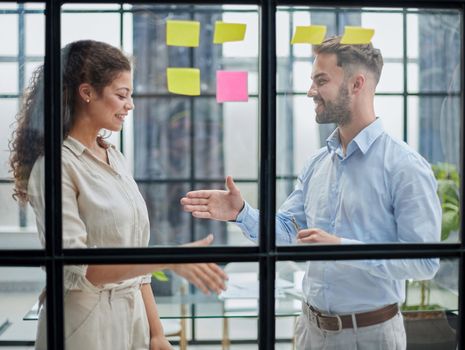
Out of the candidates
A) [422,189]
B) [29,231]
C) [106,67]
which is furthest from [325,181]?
Result: [29,231]

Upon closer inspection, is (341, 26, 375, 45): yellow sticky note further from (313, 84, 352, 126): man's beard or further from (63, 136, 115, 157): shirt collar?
(63, 136, 115, 157): shirt collar

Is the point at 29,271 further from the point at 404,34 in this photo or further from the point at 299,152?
the point at 404,34

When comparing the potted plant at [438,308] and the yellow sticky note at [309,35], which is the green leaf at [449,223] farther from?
the yellow sticky note at [309,35]

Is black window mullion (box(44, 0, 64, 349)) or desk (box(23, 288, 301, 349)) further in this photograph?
desk (box(23, 288, 301, 349))

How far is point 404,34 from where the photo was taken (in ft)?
6.41

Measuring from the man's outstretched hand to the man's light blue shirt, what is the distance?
0.04 meters

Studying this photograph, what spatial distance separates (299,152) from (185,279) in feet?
1.48

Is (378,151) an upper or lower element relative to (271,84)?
lower

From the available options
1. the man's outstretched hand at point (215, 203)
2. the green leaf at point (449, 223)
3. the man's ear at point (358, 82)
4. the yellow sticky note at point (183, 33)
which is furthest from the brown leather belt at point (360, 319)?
the yellow sticky note at point (183, 33)

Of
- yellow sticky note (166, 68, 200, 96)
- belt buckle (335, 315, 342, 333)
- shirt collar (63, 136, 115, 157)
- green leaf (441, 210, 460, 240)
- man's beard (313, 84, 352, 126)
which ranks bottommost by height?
belt buckle (335, 315, 342, 333)

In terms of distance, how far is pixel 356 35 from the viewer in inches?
76.5

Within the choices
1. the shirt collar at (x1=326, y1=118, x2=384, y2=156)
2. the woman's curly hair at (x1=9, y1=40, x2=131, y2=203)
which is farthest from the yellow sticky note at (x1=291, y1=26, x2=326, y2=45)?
the woman's curly hair at (x1=9, y1=40, x2=131, y2=203)

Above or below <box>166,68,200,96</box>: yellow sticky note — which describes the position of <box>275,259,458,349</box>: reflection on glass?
below

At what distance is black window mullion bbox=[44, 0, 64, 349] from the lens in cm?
180
